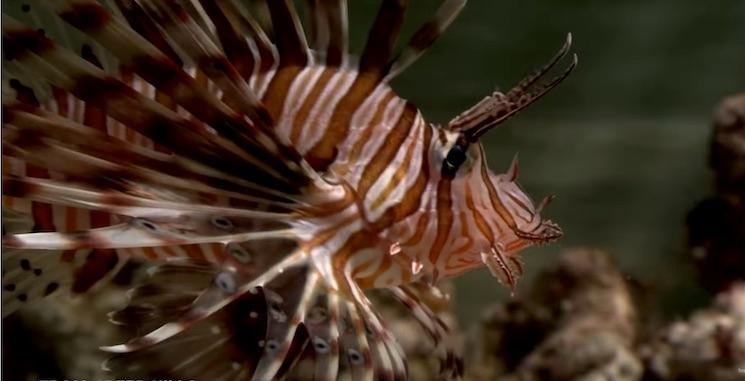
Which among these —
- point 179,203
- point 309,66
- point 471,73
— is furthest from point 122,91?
point 471,73

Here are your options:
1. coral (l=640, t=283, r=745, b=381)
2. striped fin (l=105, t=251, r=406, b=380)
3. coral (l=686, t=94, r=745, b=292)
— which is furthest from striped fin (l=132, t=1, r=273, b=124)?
coral (l=686, t=94, r=745, b=292)

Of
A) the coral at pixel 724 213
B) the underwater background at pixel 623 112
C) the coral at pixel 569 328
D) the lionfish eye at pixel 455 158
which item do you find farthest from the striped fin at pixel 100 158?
the coral at pixel 724 213

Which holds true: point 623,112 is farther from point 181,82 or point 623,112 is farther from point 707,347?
point 181,82

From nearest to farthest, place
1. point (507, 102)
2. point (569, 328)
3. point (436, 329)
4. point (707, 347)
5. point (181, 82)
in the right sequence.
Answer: point (181, 82)
point (507, 102)
point (436, 329)
point (707, 347)
point (569, 328)

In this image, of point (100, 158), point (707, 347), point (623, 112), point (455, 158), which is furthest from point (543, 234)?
point (623, 112)

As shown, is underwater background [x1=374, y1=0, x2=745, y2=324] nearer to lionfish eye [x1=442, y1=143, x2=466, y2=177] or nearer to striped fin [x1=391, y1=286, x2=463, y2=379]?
striped fin [x1=391, y1=286, x2=463, y2=379]

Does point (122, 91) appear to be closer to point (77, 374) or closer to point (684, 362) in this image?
point (77, 374)
